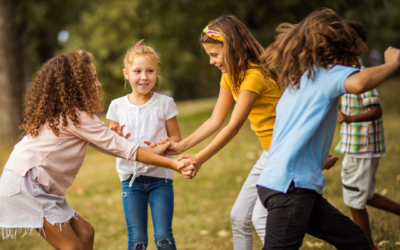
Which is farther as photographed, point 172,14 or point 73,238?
point 172,14

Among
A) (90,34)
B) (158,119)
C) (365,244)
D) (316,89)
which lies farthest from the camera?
(90,34)

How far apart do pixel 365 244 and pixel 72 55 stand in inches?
91.9

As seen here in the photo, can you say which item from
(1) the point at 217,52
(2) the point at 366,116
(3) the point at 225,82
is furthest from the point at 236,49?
(2) the point at 366,116

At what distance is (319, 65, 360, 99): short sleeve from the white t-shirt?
152cm

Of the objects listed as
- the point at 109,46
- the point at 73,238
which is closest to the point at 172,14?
the point at 109,46

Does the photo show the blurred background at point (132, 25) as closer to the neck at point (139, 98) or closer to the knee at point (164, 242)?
the neck at point (139, 98)

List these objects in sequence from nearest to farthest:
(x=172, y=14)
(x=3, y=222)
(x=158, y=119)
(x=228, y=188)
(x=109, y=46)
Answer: (x=3, y=222), (x=158, y=119), (x=228, y=188), (x=172, y=14), (x=109, y=46)

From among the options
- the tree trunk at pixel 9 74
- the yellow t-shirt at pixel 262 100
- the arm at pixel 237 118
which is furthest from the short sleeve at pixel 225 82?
the tree trunk at pixel 9 74

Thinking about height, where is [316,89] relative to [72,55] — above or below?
below

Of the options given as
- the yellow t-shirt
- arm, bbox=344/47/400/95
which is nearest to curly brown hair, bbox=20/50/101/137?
the yellow t-shirt

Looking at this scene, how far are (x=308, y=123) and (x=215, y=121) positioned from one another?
1.22 meters

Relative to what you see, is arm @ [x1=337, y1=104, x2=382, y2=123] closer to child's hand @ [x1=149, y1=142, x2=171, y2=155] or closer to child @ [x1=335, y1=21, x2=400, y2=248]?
child @ [x1=335, y1=21, x2=400, y2=248]

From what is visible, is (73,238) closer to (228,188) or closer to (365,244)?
(365,244)

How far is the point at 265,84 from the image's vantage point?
2811mm
